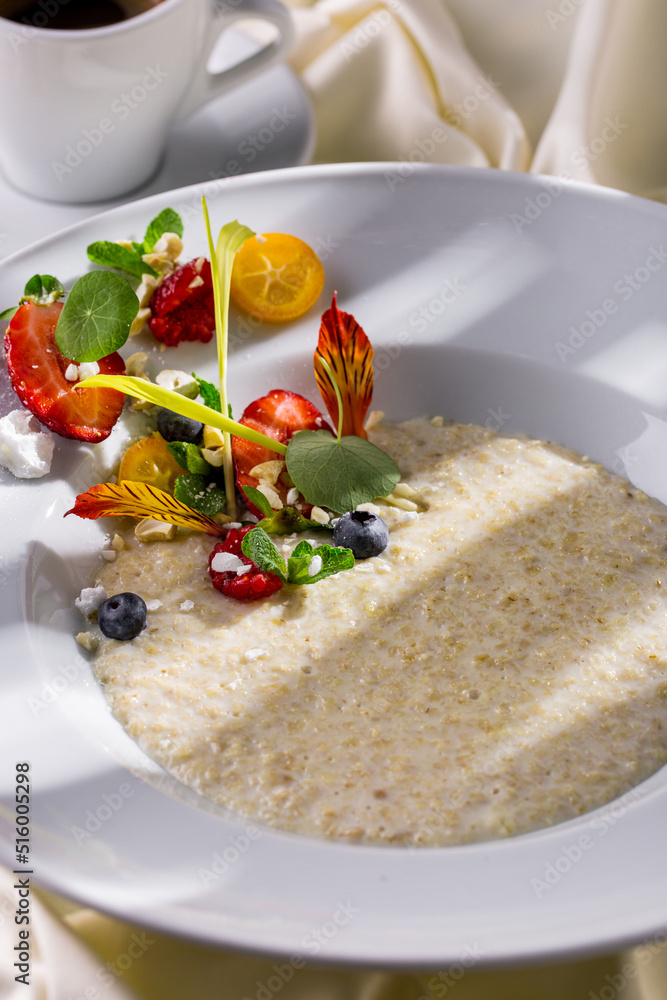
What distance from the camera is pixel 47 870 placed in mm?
932

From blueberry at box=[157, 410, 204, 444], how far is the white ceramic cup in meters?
0.65

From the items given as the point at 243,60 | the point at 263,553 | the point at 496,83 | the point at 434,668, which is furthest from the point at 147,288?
the point at 496,83

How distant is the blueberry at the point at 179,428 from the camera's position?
1449 millimetres

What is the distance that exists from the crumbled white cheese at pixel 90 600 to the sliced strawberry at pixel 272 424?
264 millimetres

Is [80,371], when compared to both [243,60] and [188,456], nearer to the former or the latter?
[188,456]

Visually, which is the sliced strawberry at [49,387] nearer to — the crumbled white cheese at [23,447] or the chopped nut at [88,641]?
the crumbled white cheese at [23,447]

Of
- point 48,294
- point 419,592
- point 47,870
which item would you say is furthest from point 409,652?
point 48,294

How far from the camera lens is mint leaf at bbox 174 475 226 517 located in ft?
4.65

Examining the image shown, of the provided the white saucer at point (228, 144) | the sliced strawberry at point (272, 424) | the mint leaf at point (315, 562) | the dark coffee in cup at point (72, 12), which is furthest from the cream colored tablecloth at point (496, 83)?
the mint leaf at point (315, 562)

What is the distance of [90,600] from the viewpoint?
4.23 feet

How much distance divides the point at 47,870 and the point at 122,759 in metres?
0.20

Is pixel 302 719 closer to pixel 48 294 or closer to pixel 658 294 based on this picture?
pixel 48 294

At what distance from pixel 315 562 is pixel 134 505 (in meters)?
0.26

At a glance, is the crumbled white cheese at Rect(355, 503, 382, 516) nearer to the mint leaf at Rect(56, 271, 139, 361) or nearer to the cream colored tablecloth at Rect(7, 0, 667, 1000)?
the mint leaf at Rect(56, 271, 139, 361)
